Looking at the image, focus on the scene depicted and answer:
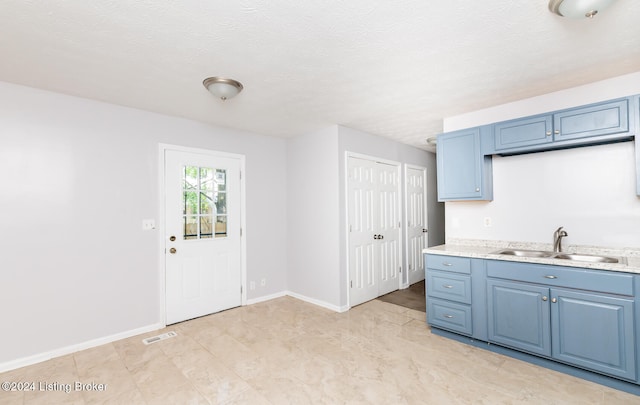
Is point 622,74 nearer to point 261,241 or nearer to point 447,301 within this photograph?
point 447,301

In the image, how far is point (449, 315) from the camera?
3.00 m

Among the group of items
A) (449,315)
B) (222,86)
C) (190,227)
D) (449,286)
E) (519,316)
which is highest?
(222,86)

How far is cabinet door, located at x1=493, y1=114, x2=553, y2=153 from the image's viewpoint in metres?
2.71

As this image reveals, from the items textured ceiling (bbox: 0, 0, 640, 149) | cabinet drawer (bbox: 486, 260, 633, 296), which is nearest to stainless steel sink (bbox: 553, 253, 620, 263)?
cabinet drawer (bbox: 486, 260, 633, 296)

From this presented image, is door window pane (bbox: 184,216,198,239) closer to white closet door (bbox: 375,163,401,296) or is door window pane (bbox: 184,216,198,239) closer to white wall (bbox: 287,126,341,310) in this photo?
white wall (bbox: 287,126,341,310)

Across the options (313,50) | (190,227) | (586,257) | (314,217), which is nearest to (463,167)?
(586,257)

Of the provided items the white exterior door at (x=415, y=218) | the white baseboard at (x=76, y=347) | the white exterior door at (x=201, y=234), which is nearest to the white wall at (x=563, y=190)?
Result: the white exterior door at (x=415, y=218)

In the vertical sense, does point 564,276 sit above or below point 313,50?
below

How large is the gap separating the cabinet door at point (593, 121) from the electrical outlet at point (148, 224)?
4106mm

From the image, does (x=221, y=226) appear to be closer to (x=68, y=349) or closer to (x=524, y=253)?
(x=68, y=349)

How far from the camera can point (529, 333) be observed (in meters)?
2.51

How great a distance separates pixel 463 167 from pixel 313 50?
2.10 m

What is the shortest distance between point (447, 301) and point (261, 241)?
254cm

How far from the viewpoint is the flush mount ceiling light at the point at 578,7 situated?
1557mm
